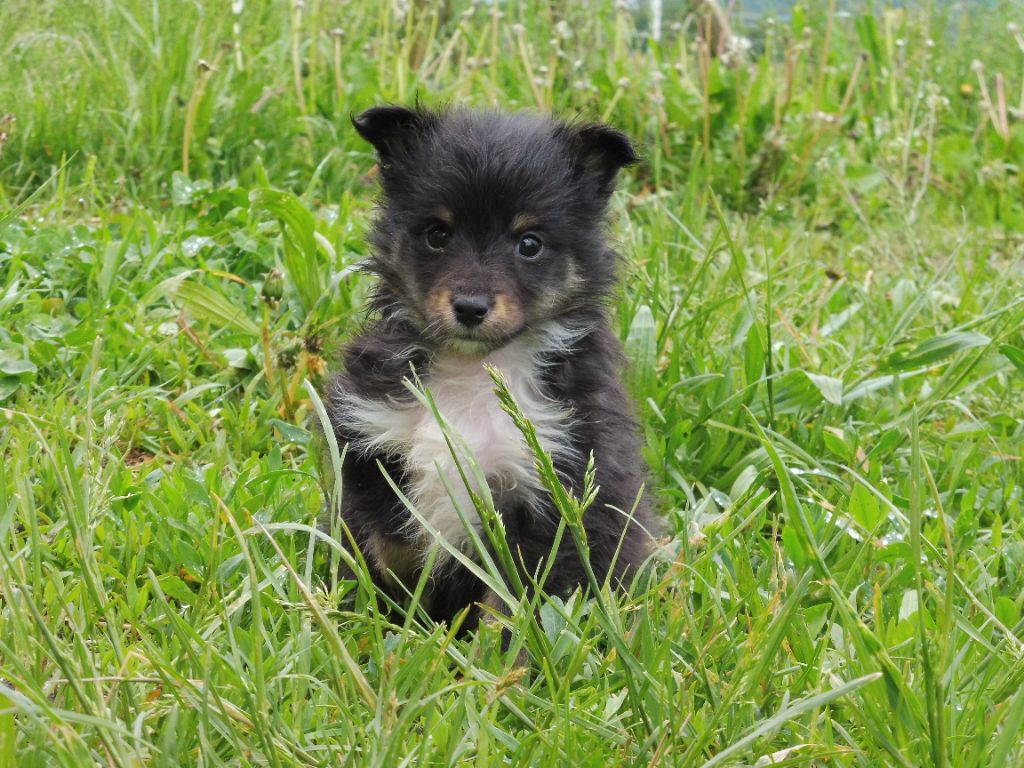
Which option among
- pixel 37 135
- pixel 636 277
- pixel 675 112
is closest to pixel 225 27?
pixel 37 135

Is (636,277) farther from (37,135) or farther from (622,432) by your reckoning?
(37,135)

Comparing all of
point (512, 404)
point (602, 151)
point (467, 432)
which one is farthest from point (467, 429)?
point (512, 404)

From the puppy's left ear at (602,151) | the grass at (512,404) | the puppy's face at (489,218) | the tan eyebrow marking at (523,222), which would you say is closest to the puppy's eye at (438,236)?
the puppy's face at (489,218)

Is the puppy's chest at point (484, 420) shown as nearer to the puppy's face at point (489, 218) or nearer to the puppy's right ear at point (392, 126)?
the puppy's face at point (489, 218)

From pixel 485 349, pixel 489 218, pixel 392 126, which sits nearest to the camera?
pixel 489 218

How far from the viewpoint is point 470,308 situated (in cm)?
334

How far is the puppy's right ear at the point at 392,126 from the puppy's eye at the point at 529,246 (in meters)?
0.50

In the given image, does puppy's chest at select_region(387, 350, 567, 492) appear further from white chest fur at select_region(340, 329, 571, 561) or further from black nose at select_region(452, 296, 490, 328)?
black nose at select_region(452, 296, 490, 328)

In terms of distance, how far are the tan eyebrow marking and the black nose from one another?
255mm

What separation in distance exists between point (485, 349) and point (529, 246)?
0.31 meters

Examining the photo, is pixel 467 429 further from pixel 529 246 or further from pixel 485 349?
pixel 529 246

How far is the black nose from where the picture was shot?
10.9 ft

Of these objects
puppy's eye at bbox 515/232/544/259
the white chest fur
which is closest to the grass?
the white chest fur

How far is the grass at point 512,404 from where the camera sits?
2518 millimetres
